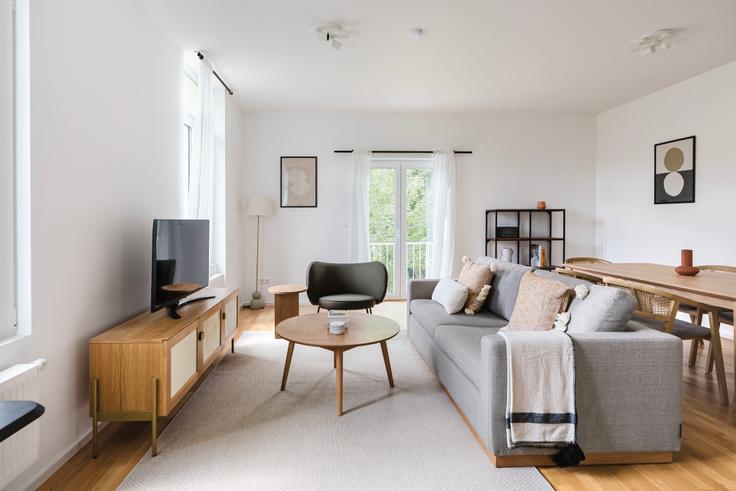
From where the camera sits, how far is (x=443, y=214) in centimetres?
562

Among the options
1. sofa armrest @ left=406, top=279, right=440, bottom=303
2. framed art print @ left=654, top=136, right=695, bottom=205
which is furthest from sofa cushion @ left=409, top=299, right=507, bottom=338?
framed art print @ left=654, top=136, right=695, bottom=205

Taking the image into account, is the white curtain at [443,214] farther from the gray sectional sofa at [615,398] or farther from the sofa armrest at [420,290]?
the gray sectional sofa at [615,398]

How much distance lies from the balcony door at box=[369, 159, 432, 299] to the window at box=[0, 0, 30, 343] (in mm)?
4225

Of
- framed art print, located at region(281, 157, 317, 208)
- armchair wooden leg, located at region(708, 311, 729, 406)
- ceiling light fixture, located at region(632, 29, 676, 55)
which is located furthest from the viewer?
framed art print, located at region(281, 157, 317, 208)

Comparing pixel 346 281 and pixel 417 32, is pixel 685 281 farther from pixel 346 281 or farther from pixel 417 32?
pixel 346 281

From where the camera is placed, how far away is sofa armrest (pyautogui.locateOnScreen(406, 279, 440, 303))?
3.86 meters

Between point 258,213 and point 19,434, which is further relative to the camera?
point 258,213

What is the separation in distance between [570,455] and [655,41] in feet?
11.4

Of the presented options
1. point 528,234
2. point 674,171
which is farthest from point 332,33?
→ point 674,171

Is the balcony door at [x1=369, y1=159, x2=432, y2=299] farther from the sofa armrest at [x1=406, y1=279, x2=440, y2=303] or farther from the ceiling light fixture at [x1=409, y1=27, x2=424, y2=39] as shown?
the ceiling light fixture at [x1=409, y1=27, x2=424, y2=39]

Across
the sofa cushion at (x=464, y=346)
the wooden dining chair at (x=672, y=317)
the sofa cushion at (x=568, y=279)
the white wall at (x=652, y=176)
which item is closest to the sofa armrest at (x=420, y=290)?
the sofa cushion at (x=464, y=346)

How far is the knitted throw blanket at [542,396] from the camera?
1.79m

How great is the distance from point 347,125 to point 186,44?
8.13ft

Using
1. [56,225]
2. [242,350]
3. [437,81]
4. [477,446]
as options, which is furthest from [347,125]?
[477,446]
